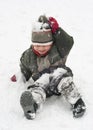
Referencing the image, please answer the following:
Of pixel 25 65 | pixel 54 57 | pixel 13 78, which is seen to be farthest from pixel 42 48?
pixel 13 78

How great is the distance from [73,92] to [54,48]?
0.48 metres

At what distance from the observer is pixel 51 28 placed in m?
3.28

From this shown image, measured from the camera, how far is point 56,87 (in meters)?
3.18

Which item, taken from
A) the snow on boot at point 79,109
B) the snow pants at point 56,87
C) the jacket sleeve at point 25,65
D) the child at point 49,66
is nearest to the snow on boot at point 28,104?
the child at point 49,66

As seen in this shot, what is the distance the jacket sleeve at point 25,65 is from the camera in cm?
346

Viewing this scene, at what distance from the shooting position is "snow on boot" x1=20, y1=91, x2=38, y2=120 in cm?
293

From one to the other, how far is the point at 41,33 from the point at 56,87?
467 millimetres

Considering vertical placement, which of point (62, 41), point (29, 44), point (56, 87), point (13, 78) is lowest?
point (29, 44)

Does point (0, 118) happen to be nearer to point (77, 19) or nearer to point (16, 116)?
point (16, 116)

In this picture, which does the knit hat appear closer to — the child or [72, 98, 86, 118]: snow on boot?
the child

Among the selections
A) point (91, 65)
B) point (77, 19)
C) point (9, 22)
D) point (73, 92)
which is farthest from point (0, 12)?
point (73, 92)

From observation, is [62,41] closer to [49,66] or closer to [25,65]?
[49,66]

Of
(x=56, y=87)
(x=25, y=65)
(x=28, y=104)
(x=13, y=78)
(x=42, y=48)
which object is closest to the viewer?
(x=28, y=104)

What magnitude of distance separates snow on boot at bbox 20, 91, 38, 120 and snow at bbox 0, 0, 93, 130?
67mm
